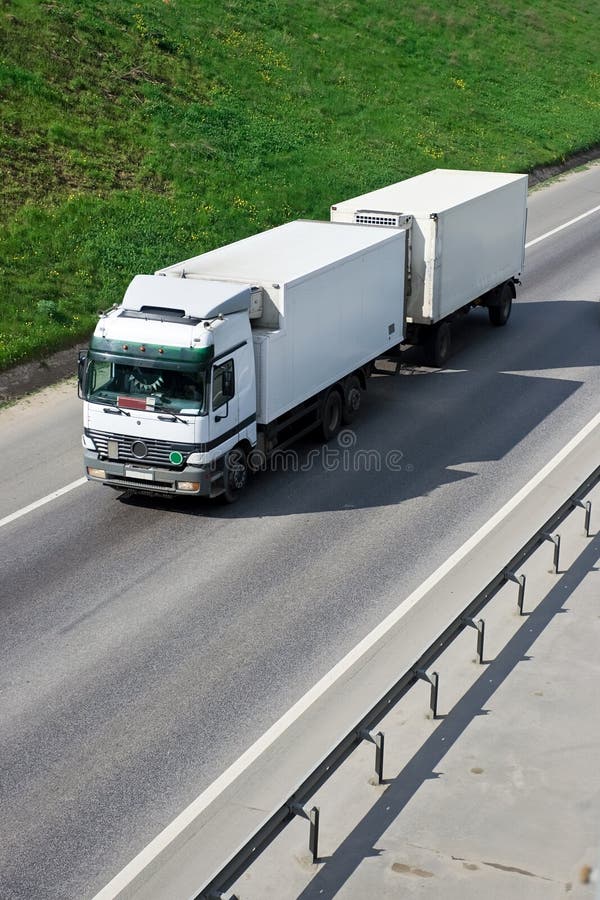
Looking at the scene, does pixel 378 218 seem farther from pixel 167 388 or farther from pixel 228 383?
pixel 167 388

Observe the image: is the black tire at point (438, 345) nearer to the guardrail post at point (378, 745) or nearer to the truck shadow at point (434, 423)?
the truck shadow at point (434, 423)

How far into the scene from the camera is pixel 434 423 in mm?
21109

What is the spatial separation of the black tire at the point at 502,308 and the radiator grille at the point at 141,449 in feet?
38.0

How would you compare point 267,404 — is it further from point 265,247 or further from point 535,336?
point 535,336

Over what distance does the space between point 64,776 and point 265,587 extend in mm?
4340

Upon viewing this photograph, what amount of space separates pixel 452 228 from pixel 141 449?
8821mm

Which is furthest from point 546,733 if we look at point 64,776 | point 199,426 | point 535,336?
point 535,336

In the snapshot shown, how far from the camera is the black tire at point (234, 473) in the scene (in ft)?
57.1

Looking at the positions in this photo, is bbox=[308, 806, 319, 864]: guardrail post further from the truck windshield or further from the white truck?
the truck windshield

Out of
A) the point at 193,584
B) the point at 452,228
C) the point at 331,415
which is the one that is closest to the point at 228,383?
the point at 193,584

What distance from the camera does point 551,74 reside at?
54094 mm

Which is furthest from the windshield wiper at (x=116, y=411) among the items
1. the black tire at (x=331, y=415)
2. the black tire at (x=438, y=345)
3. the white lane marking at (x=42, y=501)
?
the black tire at (x=438, y=345)

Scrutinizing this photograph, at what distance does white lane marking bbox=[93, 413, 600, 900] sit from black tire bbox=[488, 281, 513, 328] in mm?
8564

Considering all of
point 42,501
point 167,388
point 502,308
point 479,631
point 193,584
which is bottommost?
point 193,584
